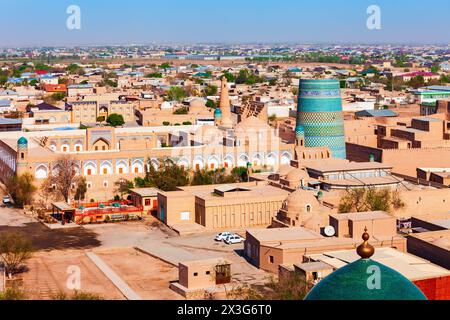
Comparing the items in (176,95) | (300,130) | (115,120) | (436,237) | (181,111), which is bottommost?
(436,237)

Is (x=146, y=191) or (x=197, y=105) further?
(x=197, y=105)

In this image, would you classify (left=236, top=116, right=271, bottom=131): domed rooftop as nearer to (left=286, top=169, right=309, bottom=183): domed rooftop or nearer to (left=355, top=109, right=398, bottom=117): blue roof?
(left=286, top=169, right=309, bottom=183): domed rooftop

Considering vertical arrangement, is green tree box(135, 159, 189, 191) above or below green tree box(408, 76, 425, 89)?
below

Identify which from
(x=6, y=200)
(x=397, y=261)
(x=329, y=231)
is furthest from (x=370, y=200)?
(x=6, y=200)

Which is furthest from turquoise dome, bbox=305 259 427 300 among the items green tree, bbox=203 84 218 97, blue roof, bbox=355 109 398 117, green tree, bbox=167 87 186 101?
green tree, bbox=203 84 218 97

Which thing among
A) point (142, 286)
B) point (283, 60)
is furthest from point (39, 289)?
point (283, 60)

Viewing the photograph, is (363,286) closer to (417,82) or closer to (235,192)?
(235,192)
